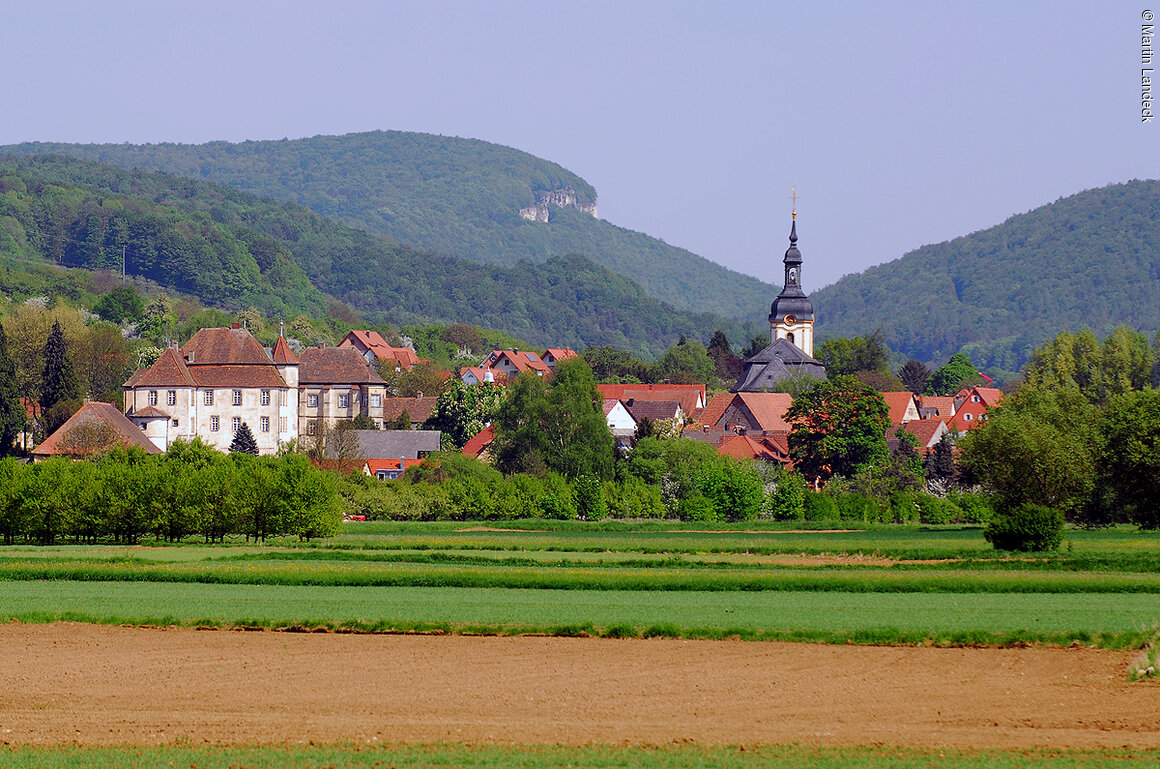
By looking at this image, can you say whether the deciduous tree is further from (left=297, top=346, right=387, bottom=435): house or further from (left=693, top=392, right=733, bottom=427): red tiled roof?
(left=297, top=346, right=387, bottom=435): house

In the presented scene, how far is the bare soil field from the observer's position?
23.6m

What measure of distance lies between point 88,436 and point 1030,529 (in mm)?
64899

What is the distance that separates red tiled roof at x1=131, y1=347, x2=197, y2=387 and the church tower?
271 feet

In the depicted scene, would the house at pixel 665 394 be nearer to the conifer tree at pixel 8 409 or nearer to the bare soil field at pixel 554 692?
the conifer tree at pixel 8 409

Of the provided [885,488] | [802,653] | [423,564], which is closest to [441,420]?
[885,488]

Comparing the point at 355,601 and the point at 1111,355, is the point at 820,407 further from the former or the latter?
the point at 355,601

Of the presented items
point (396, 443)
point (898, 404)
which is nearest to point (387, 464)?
point (396, 443)

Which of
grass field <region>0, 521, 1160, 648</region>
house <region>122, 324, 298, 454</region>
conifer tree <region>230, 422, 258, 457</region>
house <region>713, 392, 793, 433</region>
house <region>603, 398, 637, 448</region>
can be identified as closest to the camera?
grass field <region>0, 521, 1160, 648</region>

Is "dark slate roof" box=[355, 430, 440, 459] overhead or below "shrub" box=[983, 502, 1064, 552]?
overhead

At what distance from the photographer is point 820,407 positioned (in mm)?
105312

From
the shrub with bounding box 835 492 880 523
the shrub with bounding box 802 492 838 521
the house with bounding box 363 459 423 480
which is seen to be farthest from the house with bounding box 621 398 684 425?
the shrub with bounding box 802 492 838 521

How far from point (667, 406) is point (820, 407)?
39.0 metres

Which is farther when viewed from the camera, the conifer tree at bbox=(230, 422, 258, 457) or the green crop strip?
the conifer tree at bbox=(230, 422, 258, 457)

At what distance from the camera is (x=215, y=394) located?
395 feet
